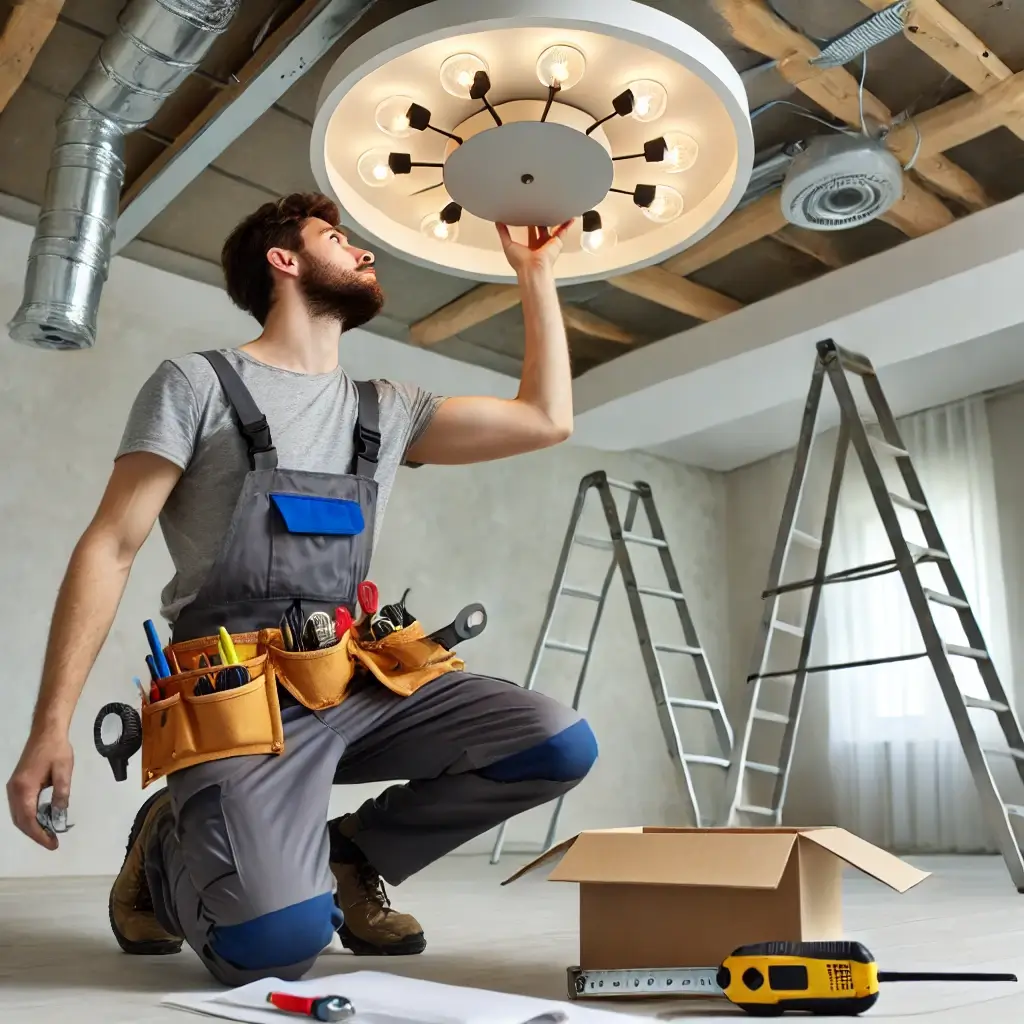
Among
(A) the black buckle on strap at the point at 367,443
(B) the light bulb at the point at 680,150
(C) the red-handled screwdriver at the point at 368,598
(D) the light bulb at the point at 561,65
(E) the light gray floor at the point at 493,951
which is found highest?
(D) the light bulb at the point at 561,65

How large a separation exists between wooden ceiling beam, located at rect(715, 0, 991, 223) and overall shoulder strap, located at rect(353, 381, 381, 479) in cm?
169

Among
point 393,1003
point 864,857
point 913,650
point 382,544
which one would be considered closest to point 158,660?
point 393,1003

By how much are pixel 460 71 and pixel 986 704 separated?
2.35m

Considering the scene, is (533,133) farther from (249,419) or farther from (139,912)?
(139,912)

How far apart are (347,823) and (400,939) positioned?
0.23 m

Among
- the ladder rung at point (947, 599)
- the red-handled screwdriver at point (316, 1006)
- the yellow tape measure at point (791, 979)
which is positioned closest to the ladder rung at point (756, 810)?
the ladder rung at point (947, 599)

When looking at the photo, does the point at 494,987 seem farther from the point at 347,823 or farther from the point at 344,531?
the point at 344,531

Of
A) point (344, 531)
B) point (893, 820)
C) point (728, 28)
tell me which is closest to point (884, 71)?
point (728, 28)

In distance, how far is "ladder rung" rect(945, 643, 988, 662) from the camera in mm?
3243

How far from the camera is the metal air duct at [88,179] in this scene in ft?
9.31

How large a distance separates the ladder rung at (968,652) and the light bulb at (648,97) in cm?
191

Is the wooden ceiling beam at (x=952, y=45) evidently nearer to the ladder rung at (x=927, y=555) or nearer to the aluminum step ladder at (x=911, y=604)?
the aluminum step ladder at (x=911, y=604)

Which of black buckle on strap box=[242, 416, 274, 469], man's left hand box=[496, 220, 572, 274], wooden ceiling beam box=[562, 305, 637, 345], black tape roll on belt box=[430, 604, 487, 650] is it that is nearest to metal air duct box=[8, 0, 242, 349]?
man's left hand box=[496, 220, 572, 274]

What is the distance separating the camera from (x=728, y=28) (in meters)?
2.99
